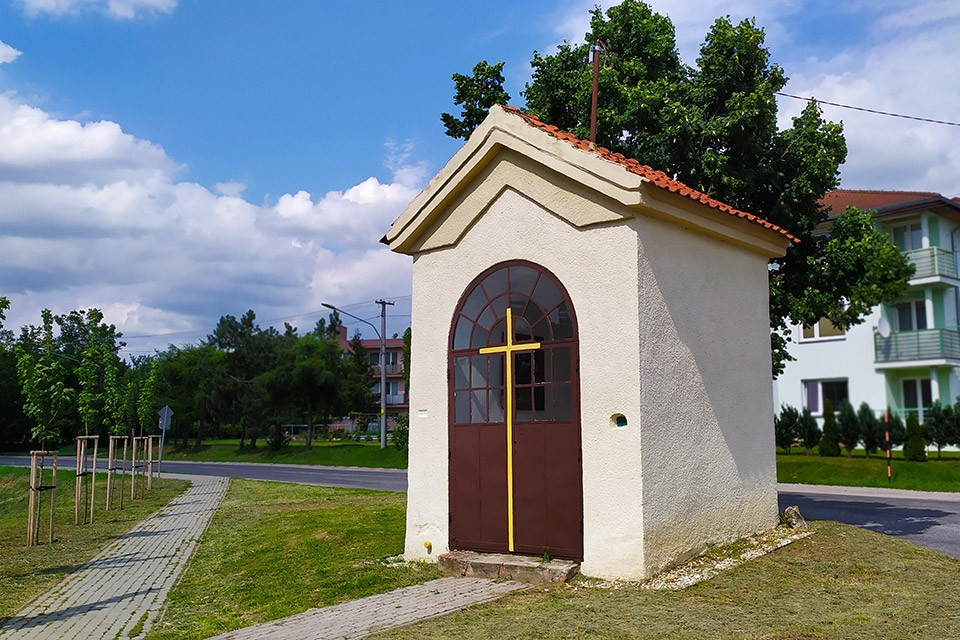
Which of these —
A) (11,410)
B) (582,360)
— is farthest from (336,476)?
(11,410)

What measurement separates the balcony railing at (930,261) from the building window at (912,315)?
1634mm

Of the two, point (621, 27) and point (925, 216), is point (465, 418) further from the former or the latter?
point (925, 216)

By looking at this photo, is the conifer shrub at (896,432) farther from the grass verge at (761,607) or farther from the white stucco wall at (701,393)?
the grass verge at (761,607)

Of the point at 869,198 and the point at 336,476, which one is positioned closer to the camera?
the point at 336,476

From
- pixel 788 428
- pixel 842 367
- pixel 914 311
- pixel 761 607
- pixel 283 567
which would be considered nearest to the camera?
pixel 761 607

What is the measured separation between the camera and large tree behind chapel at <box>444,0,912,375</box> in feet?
42.6

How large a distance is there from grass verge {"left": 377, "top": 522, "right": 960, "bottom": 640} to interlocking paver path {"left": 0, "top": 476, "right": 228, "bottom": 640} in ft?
10.1

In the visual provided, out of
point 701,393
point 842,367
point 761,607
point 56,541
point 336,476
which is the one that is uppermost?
point 842,367

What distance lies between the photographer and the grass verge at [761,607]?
21.2 ft

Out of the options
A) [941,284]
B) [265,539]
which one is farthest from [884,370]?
[265,539]

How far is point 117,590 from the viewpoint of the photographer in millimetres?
9594

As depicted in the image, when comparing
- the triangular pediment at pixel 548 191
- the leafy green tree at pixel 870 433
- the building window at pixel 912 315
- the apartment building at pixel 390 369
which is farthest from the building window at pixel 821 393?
the apartment building at pixel 390 369

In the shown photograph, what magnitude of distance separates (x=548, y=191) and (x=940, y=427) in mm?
25858

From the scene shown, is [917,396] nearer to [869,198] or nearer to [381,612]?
[869,198]
